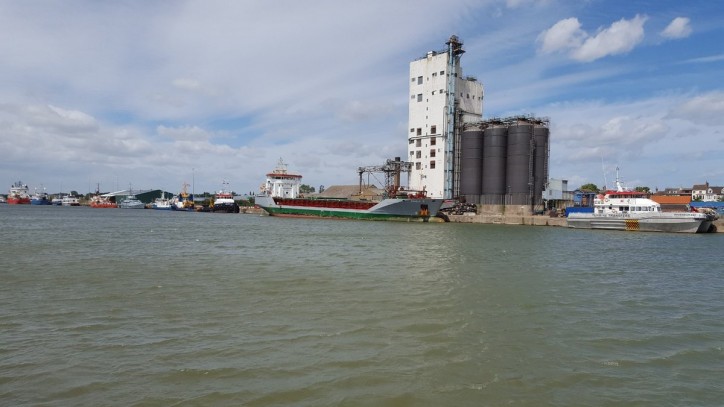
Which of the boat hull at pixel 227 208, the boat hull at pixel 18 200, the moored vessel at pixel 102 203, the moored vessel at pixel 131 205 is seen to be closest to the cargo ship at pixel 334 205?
the boat hull at pixel 227 208

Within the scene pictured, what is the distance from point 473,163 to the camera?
58.5 metres

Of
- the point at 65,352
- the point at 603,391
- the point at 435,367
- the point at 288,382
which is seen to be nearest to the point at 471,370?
the point at 435,367

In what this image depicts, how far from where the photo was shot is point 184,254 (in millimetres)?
20109

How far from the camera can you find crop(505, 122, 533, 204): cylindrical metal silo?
54.2 m

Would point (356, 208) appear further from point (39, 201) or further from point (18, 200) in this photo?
point (18, 200)

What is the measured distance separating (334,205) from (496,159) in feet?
76.5

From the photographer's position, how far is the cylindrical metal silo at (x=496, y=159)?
5634 centimetres

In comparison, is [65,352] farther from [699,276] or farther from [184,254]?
[699,276]

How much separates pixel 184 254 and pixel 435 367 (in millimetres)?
16197

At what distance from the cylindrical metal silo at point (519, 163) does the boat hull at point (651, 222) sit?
30.9 ft

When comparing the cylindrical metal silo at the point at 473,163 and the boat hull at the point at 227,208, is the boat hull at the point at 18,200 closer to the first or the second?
the boat hull at the point at 227,208

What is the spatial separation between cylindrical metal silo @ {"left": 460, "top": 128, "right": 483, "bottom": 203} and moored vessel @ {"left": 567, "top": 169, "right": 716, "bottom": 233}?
14.0 meters

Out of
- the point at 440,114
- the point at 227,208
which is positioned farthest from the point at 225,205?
the point at 440,114

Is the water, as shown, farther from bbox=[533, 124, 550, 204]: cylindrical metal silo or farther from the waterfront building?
the waterfront building
